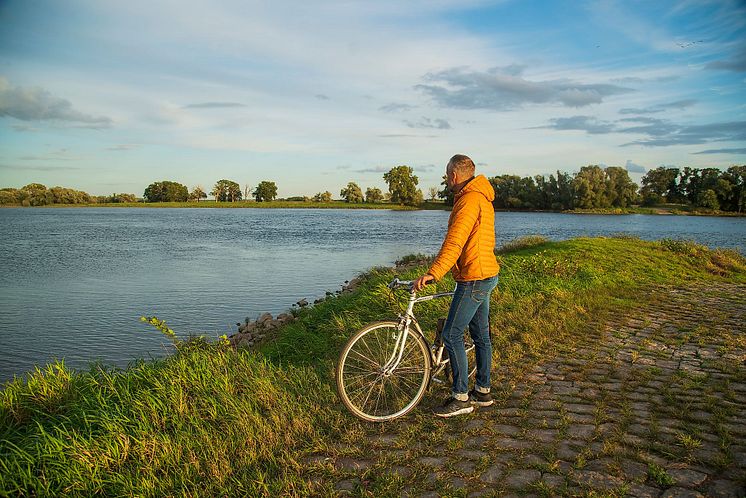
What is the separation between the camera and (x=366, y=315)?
9031 millimetres

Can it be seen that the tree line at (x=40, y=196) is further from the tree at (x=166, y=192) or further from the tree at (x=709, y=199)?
the tree at (x=709, y=199)

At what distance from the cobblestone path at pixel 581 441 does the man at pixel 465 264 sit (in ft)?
1.44

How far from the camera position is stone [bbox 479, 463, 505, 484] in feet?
12.2

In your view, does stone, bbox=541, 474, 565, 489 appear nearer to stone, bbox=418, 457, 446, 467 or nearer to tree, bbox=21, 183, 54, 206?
stone, bbox=418, 457, 446, 467

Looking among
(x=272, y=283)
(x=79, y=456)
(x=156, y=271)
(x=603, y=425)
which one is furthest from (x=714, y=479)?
(x=156, y=271)

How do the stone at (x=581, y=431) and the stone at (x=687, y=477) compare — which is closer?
the stone at (x=687, y=477)

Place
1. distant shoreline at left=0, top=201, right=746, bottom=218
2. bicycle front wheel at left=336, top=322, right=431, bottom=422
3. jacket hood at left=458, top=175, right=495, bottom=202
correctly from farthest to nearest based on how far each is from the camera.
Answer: distant shoreline at left=0, top=201, right=746, bottom=218 → bicycle front wheel at left=336, top=322, right=431, bottom=422 → jacket hood at left=458, top=175, right=495, bottom=202

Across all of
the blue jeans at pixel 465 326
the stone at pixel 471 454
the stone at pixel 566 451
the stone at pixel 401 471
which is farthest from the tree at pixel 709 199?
the stone at pixel 401 471

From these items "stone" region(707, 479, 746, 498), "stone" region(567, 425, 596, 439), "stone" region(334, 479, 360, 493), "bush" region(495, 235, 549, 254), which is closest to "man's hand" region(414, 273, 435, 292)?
"stone" region(334, 479, 360, 493)

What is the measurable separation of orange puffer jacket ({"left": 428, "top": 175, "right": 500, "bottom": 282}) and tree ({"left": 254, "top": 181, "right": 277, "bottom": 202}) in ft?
587

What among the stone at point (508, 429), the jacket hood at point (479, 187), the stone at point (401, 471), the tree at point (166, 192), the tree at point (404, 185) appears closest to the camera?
the stone at point (401, 471)

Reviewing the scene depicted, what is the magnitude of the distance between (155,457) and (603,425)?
4.07 meters

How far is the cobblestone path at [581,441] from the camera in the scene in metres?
3.64

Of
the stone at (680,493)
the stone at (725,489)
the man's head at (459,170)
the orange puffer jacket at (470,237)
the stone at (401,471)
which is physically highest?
the man's head at (459,170)
